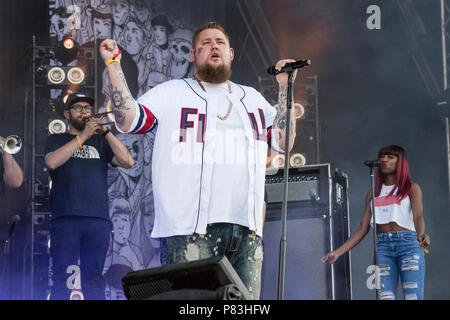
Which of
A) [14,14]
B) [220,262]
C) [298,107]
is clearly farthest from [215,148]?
[14,14]

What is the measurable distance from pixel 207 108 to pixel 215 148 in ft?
0.60

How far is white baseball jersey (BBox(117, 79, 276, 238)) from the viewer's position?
104 inches

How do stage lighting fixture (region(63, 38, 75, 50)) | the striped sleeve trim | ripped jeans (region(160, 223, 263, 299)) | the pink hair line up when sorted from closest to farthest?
1. ripped jeans (region(160, 223, 263, 299))
2. the striped sleeve trim
3. the pink hair
4. stage lighting fixture (region(63, 38, 75, 50))

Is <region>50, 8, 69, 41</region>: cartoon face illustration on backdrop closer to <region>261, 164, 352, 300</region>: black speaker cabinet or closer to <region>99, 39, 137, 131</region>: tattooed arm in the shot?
<region>261, 164, 352, 300</region>: black speaker cabinet

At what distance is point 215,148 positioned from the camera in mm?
2705

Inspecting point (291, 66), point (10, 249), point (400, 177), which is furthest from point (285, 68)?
point (10, 249)

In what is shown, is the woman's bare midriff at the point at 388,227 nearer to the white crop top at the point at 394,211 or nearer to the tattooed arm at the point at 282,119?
the white crop top at the point at 394,211

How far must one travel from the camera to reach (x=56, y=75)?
565 cm

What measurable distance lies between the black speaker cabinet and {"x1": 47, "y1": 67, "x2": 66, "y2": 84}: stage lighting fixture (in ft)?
7.10

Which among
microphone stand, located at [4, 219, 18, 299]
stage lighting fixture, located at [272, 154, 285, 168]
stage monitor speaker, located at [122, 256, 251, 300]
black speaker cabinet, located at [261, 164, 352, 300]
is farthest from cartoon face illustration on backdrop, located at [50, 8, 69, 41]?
stage monitor speaker, located at [122, 256, 251, 300]

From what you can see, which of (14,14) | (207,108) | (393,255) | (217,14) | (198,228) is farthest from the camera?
(217,14)

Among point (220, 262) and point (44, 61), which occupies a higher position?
point (44, 61)

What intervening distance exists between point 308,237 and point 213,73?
2125 millimetres
